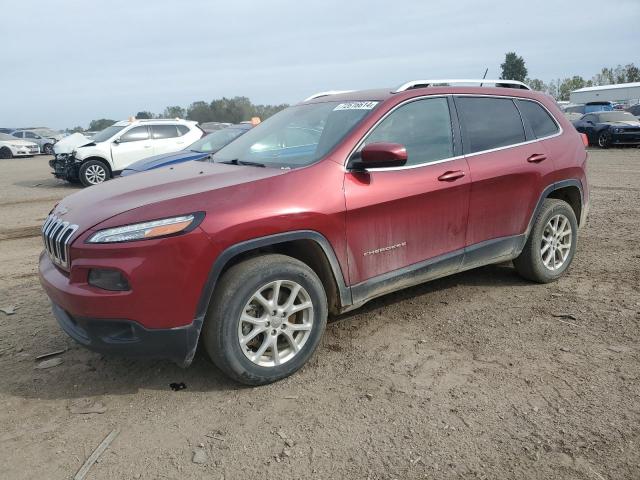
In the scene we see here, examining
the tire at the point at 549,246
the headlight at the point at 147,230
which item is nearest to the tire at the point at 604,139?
the tire at the point at 549,246

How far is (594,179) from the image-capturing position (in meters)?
12.0

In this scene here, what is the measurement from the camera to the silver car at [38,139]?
31.9m

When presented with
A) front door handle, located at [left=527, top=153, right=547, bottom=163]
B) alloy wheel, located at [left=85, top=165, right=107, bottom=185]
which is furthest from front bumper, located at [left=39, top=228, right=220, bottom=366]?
alloy wheel, located at [left=85, top=165, right=107, bottom=185]

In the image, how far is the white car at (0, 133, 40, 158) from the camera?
2838 centimetres

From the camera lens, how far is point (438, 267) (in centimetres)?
398

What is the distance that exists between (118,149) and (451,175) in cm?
1157

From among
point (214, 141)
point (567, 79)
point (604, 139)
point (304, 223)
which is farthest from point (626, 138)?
point (567, 79)

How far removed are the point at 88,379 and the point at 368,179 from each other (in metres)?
2.24

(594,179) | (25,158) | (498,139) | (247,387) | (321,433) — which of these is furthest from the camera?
(25,158)

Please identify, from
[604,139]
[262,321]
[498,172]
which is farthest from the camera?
[604,139]

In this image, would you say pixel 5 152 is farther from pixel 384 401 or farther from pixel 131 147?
pixel 384 401

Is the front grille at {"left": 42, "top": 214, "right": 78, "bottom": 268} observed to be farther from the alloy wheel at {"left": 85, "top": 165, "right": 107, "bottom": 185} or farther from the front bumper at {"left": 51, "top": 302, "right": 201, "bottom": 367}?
the alloy wheel at {"left": 85, "top": 165, "right": 107, "bottom": 185}

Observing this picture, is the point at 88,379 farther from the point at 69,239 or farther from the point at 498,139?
the point at 498,139

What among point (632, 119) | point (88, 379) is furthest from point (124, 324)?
point (632, 119)
